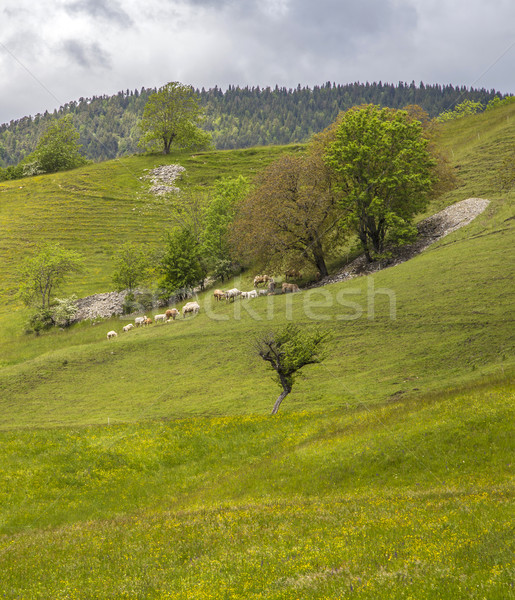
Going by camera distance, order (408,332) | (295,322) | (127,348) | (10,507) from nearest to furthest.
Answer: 1. (10,507)
2. (408,332)
3. (295,322)
4. (127,348)

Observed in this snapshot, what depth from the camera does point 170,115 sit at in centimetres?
14888

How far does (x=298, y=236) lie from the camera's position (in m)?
66.8

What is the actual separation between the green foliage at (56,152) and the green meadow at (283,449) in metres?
93.8

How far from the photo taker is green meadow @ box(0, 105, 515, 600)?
10961 millimetres

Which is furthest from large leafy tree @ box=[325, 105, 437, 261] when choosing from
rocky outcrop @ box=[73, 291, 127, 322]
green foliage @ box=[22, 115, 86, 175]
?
green foliage @ box=[22, 115, 86, 175]

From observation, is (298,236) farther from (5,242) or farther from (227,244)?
(5,242)

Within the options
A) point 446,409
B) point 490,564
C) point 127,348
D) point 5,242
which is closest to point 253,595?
point 490,564

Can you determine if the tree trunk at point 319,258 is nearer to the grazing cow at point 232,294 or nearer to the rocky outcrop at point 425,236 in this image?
the rocky outcrop at point 425,236

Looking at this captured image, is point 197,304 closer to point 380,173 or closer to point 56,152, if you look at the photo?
point 380,173

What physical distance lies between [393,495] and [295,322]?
34.4m

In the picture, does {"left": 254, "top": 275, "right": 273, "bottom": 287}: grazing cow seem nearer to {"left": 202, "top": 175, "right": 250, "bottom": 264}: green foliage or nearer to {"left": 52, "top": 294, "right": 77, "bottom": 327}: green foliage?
{"left": 202, "top": 175, "right": 250, "bottom": 264}: green foliage

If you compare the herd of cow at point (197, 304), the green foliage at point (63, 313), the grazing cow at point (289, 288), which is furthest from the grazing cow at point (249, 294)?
the green foliage at point (63, 313)

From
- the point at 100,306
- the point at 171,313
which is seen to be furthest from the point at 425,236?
the point at 100,306

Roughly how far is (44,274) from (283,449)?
217 feet
